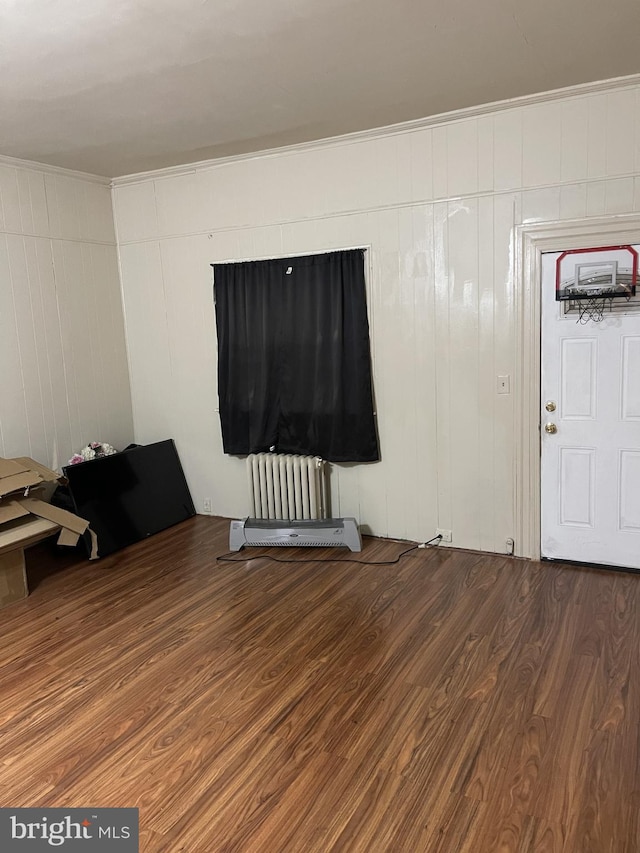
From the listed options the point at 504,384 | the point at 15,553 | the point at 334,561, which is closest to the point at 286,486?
the point at 334,561

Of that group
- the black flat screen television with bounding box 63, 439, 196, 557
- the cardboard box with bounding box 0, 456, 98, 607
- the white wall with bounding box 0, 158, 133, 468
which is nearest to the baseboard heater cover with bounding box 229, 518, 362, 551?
the black flat screen television with bounding box 63, 439, 196, 557

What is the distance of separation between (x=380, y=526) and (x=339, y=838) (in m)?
2.79

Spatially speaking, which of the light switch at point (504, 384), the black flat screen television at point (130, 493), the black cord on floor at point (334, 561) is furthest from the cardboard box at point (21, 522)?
the light switch at point (504, 384)

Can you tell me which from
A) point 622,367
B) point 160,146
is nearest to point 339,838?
point 622,367

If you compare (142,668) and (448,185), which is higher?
(448,185)

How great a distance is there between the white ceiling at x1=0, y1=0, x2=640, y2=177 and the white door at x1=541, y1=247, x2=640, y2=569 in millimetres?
1179

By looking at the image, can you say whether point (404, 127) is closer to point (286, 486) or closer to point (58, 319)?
point (286, 486)

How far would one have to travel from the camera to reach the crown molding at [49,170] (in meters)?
4.58

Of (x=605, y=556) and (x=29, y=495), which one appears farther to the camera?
(x=29, y=495)

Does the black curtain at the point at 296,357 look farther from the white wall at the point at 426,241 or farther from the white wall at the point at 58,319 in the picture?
the white wall at the point at 58,319

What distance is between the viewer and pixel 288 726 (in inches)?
104

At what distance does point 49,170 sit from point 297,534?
3.30m

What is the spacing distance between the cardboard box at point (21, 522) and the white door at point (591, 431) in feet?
10.3

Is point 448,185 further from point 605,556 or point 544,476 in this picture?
point 605,556
